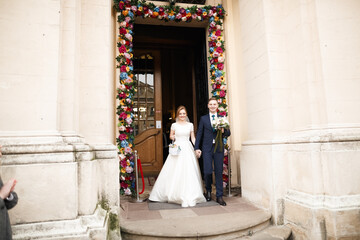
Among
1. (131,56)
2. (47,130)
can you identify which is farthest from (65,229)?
(131,56)

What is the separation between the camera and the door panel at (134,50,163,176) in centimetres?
782

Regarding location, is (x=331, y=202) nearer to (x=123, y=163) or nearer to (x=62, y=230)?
(x=62, y=230)

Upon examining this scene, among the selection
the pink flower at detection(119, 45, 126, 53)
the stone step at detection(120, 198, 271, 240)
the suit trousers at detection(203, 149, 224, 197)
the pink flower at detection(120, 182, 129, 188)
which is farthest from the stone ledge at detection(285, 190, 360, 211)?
the pink flower at detection(119, 45, 126, 53)

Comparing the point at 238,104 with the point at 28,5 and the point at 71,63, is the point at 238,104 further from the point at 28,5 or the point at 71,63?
the point at 28,5

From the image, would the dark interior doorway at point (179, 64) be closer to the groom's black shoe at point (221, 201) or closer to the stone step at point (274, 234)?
the groom's black shoe at point (221, 201)

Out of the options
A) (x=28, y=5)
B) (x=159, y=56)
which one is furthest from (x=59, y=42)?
(x=159, y=56)

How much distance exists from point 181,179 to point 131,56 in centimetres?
293

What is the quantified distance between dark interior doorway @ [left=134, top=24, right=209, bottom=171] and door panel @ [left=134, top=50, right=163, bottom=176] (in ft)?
1.11

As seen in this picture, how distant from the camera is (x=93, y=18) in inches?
150

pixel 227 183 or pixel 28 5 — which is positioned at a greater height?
pixel 28 5

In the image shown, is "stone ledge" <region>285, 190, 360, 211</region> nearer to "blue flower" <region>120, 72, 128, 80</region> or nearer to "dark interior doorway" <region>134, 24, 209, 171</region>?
"dark interior doorway" <region>134, 24, 209, 171</region>

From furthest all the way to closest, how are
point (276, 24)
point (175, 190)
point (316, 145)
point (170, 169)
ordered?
point (170, 169), point (175, 190), point (276, 24), point (316, 145)

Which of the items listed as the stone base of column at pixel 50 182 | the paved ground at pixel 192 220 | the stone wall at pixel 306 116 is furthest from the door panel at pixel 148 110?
the stone base of column at pixel 50 182

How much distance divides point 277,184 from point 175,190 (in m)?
1.85
